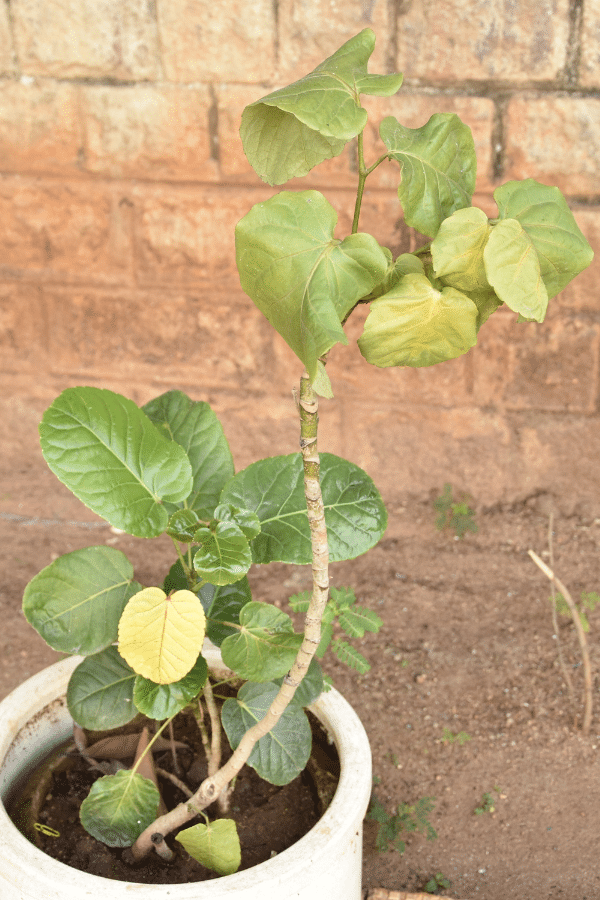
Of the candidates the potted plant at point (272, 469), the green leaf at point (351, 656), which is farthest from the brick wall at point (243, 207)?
the potted plant at point (272, 469)

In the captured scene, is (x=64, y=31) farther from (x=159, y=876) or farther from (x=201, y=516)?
(x=159, y=876)

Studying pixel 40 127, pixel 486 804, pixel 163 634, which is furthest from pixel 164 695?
pixel 40 127

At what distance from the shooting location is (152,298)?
102 inches

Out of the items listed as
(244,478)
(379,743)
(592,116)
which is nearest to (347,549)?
(244,478)

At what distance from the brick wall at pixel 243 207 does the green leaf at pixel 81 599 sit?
144 centimetres

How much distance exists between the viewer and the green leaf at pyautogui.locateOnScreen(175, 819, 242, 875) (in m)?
1.16

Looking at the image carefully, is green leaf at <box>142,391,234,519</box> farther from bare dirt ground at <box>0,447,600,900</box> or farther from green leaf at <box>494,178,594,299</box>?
bare dirt ground at <box>0,447,600,900</box>

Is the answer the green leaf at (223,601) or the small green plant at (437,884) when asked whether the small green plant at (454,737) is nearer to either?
the small green plant at (437,884)

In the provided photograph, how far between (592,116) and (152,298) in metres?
1.34

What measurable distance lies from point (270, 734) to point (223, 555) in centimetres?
36

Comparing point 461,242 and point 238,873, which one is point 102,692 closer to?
point 238,873

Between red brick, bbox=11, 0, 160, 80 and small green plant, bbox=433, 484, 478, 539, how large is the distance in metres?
1.52

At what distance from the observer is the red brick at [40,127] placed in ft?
7.93

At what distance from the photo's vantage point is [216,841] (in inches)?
45.9
